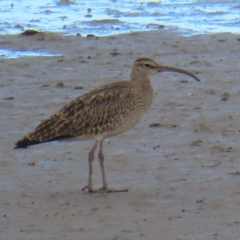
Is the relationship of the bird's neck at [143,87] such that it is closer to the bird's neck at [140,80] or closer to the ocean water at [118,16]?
the bird's neck at [140,80]

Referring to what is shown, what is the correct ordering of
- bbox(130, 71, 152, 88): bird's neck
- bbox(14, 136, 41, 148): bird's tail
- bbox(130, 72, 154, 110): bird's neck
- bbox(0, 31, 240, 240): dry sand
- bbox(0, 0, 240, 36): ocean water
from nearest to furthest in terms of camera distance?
bbox(0, 31, 240, 240): dry sand
bbox(14, 136, 41, 148): bird's tail
bbox(130, 72, 154, 110): bird's neck
bbox(130, 71, 152, 88): bird's neck
bbox(0, 0, 240, 36): ocean water

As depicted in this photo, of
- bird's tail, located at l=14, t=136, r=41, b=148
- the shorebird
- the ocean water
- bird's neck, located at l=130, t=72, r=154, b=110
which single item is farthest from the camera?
the ocean water

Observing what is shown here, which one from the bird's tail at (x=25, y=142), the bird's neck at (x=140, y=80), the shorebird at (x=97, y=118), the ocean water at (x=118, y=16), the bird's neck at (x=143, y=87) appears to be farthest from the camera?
the ocean water at (x=118, y=16)

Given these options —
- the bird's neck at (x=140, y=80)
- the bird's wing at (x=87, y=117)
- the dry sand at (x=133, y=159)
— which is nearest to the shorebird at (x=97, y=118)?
the bird's wing at (x=87, y=117)

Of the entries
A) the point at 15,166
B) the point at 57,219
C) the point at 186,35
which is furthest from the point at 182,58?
the point at 57,219

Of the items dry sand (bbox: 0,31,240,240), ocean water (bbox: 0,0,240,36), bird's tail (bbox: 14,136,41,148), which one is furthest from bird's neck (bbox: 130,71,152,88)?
ocean water (bbox: 0,0,240,36)

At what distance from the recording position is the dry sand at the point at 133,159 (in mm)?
7770

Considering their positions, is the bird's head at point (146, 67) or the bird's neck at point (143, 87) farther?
the bird's head at point (146, 67)

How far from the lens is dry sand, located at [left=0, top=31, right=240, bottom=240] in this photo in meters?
7.77

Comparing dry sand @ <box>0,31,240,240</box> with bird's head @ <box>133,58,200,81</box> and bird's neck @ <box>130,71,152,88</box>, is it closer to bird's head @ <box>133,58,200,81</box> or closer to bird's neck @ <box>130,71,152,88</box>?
bird's neck @ <box>130,71,152,88</box>

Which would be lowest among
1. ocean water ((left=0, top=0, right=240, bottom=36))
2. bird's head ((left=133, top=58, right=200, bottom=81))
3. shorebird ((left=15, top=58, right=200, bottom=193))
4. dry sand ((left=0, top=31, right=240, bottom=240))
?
ocean water ((left=0, top=0, right=240, bottom=36))

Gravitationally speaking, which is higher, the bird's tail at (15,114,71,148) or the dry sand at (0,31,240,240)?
the bird's tail at (15,114,71,148)

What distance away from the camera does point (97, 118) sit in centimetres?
915

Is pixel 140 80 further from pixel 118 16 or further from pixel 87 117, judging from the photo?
pixel 118 16
